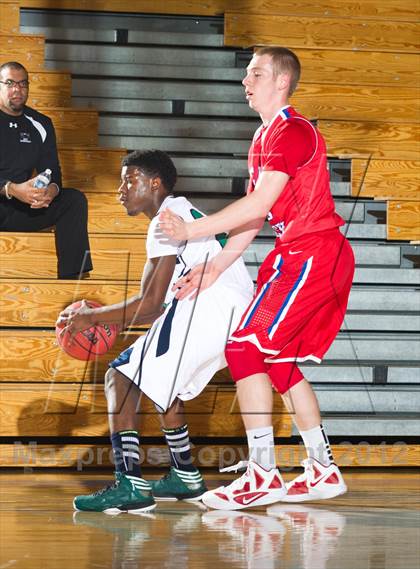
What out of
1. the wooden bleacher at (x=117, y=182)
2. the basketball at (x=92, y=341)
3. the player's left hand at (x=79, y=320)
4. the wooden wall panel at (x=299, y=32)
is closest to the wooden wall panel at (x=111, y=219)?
the wooden bleacher at (x=117, y=182)

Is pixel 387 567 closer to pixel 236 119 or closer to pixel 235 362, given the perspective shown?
pixel 235 362

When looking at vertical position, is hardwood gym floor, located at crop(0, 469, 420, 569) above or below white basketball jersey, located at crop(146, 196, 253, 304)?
below

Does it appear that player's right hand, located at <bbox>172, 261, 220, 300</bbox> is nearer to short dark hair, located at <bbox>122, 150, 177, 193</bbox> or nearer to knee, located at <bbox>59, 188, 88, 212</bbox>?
short dark hair, located at <bbox>122, 150, 177, 193</bbox>

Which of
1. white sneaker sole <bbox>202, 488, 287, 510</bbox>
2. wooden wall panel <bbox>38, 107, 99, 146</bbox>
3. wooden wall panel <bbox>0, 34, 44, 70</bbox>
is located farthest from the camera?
wooden wall panel <bbox>0, 34, 44, 70</bbox>

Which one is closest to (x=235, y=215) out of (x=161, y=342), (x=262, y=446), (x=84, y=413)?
(x=161, y=342)

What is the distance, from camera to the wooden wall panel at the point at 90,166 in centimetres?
570

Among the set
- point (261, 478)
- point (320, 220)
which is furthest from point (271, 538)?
point (320, 220)

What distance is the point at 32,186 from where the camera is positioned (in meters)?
5.04

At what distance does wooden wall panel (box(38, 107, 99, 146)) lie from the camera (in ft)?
19.7

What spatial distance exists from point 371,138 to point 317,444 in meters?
2.86

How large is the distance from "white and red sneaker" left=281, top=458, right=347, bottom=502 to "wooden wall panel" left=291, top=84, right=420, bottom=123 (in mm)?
3184

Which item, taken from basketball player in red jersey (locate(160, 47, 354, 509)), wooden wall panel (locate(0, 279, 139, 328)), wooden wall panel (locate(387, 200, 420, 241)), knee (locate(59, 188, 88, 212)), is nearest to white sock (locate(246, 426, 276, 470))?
basketball player in red jersey (locate(160, 47, 354, 509))

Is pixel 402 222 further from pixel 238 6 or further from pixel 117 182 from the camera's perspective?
pixel 238 6

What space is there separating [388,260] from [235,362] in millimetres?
2489
